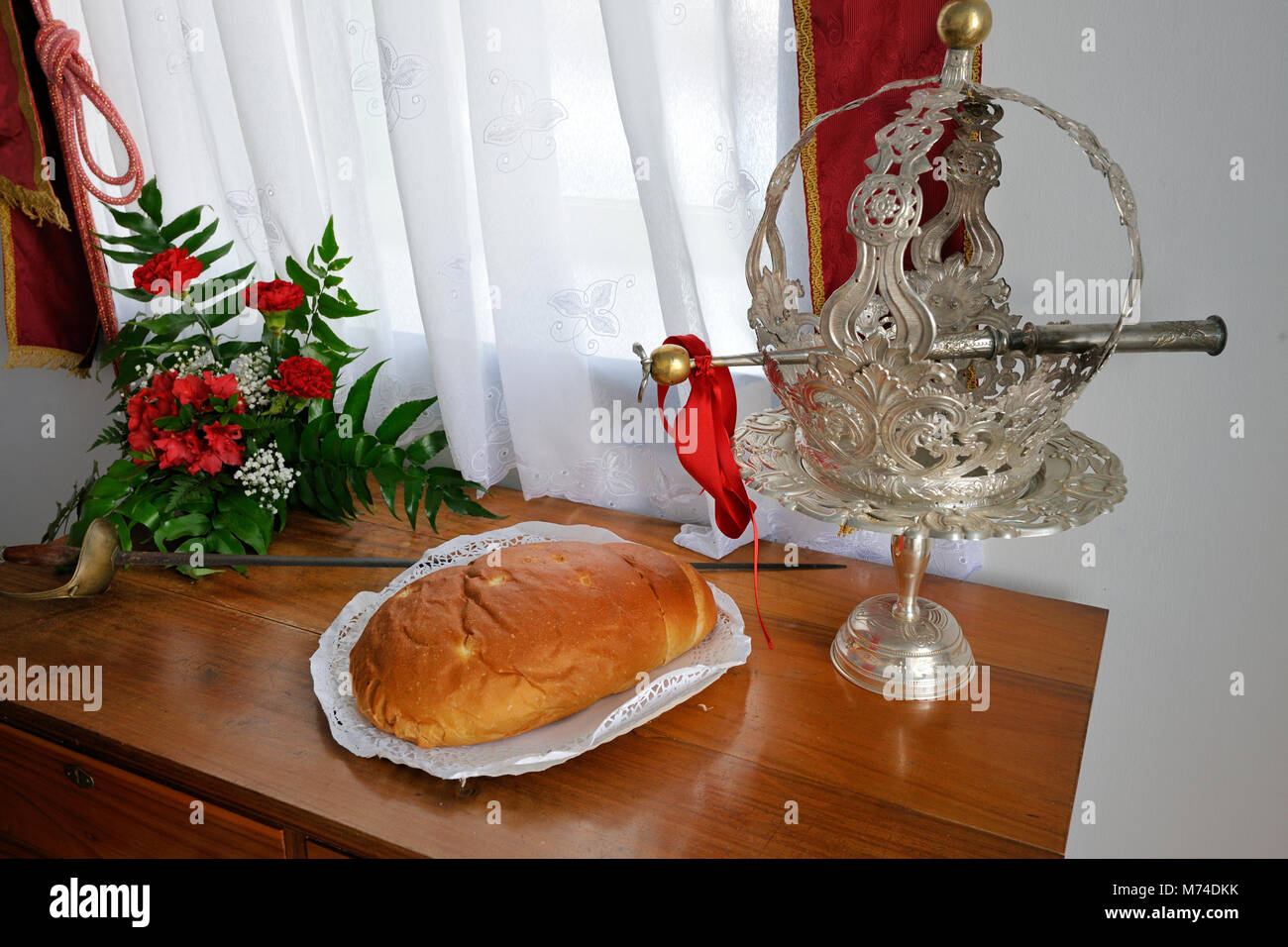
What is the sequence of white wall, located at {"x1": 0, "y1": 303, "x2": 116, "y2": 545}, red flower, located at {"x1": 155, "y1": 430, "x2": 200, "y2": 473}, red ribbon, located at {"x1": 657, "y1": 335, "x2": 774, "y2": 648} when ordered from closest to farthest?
red ribbon, located at {"x1": 657, "y1": 335, "x2": 774, "y2": 648} → red flower, located at {"x1": 155, "y1": 430, "x2": 200, "y2": 473} → white wall, located at {"x1": 0, "y1": 303, "x2": 116, "y2": 545}

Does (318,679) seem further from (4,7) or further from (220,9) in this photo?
(4,7)

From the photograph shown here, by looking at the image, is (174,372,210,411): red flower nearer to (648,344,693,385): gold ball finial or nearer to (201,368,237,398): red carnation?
(201,368,237,398): red carnation

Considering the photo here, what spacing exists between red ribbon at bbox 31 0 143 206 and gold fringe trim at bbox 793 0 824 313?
1.03 metres

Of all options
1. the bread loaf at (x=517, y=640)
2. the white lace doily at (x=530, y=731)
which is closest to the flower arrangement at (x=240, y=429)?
the white lace doily at (x=530, y=731)

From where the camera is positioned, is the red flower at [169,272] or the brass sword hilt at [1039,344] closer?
the brass sword hilt at [1039,344]

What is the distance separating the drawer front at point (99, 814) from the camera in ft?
2.79

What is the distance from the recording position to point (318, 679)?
0.92 m

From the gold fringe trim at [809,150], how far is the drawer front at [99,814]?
0.76 m

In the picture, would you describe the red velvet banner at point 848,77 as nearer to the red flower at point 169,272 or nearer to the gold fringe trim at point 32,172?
the red flower at point 169,272

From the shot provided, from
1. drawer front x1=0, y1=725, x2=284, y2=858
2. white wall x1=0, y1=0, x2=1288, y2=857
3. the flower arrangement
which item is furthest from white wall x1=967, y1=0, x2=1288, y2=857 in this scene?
drawer front x1=0, y1=725, x2=284, y2=858

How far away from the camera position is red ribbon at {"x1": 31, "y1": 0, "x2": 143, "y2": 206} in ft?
4.67

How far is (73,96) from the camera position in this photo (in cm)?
147

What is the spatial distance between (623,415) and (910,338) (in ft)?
1.87
